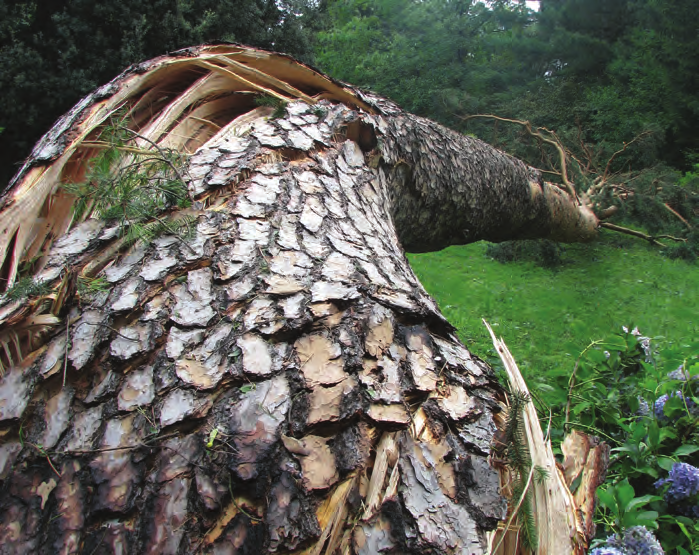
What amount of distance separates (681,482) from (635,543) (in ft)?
0.80

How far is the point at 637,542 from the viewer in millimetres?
932

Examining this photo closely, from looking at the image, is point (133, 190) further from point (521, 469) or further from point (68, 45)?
point (68, 45)

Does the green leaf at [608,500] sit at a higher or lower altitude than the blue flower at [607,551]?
higher

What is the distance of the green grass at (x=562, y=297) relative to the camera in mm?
3590

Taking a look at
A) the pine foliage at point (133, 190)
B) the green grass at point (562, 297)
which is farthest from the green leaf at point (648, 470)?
the green grass at point (562, 297)

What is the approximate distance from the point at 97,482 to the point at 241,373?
0.76 ft

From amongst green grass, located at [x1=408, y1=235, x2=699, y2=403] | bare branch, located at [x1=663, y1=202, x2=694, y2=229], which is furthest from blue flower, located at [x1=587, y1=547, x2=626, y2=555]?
bare branch, located at [x1=663, y1=202, x2=694, y2=229]

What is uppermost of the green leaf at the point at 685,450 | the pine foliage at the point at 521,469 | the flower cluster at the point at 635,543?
the pine foliage at the point at 521,469

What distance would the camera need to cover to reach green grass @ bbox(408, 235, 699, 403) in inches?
141

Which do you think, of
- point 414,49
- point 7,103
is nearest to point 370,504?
point 7,103

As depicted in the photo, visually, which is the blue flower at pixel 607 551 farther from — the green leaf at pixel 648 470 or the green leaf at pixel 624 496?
the green leaf at pixel 648 470

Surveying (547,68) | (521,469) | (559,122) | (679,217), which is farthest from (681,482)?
(547,68)

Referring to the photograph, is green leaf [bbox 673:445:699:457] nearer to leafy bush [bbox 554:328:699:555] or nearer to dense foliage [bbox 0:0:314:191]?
leafy bush [bbox 554:328:699:555]

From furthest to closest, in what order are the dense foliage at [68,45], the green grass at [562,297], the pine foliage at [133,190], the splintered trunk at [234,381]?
the dense foliage at [68,45]
the green grass at [562,297]
the pine foliage at [133,190]
the splintered trunk at [234,381]
